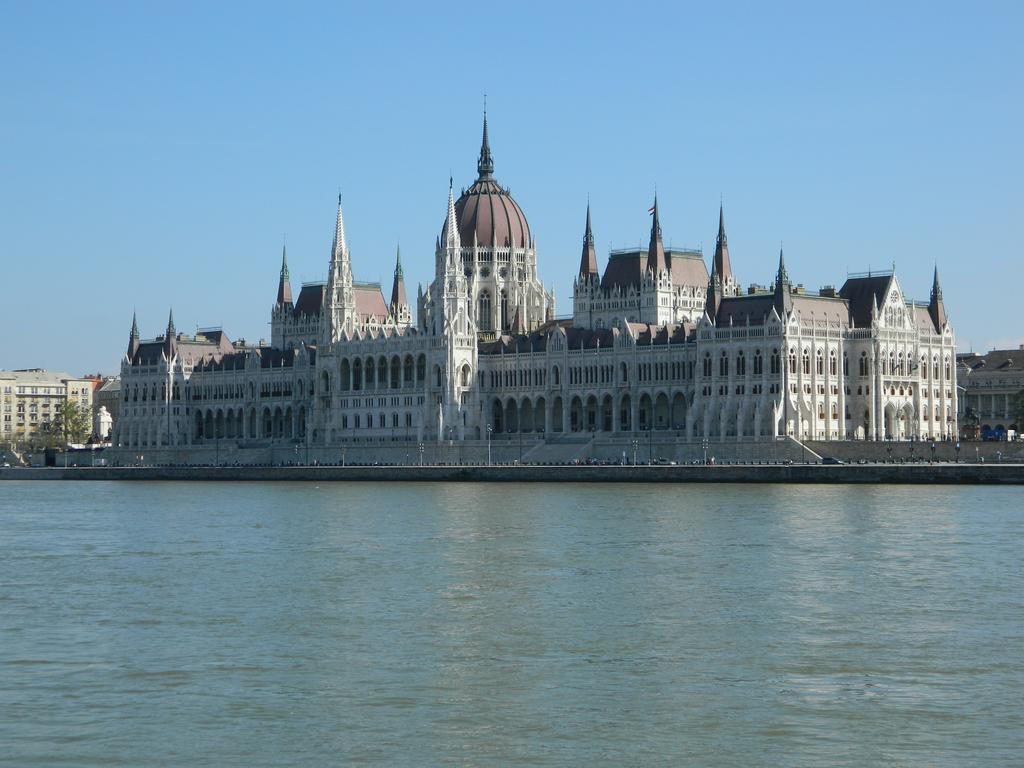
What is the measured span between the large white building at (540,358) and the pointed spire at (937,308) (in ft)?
0.56

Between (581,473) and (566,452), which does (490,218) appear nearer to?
(566,452)

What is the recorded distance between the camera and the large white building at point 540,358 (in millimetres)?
134250

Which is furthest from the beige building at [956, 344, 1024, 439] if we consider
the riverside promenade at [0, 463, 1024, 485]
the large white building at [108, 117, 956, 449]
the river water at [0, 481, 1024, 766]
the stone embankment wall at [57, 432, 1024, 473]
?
the river water at [0, 481, 1024, 766]

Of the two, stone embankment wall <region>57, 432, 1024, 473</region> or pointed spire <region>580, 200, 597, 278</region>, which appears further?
pointed spire <region>580, 200, 597, 278</region>

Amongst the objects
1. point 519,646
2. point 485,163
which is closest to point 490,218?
point 485,163

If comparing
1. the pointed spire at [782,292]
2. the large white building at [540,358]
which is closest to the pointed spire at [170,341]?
the large white building at [540,358]

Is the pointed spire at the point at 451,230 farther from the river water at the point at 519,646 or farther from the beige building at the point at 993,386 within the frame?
the river water at the point at 519,646

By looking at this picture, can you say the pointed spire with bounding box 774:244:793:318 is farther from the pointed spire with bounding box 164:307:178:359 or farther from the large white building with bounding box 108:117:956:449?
the pointed spire with bounding box 164:307:178:359

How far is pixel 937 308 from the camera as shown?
143250 millimetres

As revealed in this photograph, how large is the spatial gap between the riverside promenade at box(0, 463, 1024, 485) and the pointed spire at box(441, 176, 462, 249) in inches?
1051

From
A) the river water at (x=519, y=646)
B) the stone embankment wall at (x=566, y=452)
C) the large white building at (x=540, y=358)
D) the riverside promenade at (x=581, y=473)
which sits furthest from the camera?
the large white building at (x=540, y=358)

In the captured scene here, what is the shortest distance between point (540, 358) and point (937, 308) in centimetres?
3149

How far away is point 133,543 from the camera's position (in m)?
69.3

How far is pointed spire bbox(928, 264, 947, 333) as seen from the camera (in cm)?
14262
